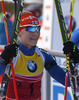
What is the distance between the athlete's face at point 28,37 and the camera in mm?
3051

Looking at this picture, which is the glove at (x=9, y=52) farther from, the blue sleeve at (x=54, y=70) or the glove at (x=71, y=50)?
the blue sleeve at (x=54, y=70)

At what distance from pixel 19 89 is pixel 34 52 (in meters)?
0.42

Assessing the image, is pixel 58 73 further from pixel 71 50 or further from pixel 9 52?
pixel 9 52

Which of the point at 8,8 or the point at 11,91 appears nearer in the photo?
the point at 11,91

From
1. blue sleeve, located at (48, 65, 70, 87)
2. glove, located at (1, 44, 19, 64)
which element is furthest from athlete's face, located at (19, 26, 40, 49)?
blue sleeve, located at (48, 65, 70, 87)

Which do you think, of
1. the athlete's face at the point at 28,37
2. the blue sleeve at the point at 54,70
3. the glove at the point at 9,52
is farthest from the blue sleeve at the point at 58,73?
the glove at the point at 9,52

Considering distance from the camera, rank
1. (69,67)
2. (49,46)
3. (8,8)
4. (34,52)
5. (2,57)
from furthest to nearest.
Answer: (8,8)
(49,46)
(34,52)
(69,67)
(2,57)

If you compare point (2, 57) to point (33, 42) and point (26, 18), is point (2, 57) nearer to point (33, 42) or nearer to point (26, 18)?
point (33, 42)

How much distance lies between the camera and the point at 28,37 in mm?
3062

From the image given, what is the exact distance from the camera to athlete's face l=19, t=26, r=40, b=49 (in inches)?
120

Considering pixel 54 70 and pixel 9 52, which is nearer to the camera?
pixel 9 52

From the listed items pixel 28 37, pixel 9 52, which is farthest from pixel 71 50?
pixel 9 52

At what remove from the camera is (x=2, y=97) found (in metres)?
3.00

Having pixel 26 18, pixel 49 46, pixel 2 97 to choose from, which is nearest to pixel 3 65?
pixel 2 97
